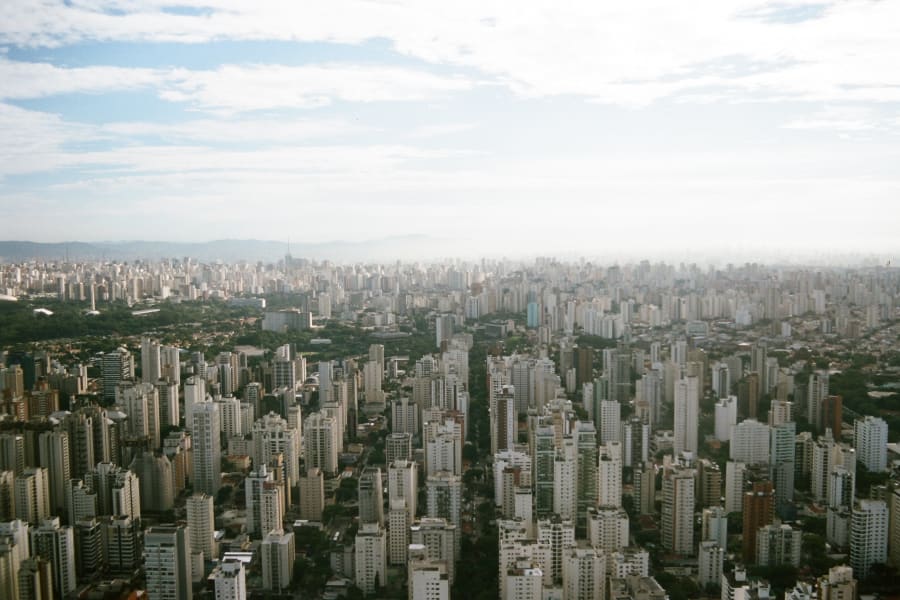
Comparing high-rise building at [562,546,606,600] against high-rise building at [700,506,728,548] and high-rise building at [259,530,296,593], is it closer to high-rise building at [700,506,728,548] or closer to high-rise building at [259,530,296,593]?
high-rise building at [700,506,728,548]

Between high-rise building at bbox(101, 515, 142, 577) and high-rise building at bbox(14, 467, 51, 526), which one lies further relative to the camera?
high-rise building at bbox(14, 467, 51, 526)

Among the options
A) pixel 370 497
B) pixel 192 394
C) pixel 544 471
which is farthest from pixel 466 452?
pixel 192 394

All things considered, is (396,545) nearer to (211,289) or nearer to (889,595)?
(889,595)

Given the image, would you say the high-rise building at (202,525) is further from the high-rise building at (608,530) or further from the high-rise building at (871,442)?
the high-rise building at (871,442)

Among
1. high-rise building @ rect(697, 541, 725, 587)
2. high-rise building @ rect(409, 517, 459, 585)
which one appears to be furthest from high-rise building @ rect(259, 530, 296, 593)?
high-rise building @ rect(697, 541, 725, 587)

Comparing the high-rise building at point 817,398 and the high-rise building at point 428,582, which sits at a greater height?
the high-rise building at point 817,398

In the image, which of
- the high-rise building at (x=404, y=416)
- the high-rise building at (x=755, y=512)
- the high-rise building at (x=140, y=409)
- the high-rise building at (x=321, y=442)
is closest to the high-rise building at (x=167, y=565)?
the high-rise building at (x=321, y=442)

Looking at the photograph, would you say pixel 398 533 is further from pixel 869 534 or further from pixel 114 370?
pixel 114 370
